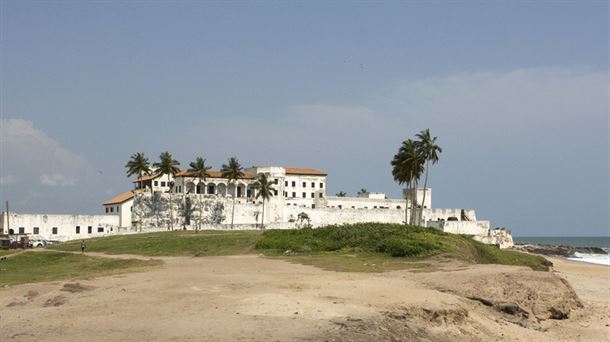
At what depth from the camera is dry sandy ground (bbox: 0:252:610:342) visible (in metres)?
14.9

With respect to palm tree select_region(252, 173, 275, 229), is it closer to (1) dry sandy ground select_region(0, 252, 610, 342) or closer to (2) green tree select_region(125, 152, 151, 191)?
(2) green tree select_region(125, 152, 151, 191)

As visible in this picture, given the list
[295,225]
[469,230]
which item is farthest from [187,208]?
[469,230]

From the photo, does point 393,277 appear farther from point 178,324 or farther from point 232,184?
point 232,184

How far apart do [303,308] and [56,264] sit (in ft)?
96.4

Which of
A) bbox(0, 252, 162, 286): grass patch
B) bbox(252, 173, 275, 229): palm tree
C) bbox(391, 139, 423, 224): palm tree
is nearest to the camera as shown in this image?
bbox(0, 252, 162, 286): grass patch

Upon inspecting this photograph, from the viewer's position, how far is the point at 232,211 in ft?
331

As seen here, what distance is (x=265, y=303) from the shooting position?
57.9 feet

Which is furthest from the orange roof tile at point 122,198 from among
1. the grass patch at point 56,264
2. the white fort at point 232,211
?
the grass patch at point 56,264

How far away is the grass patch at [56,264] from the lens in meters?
34.1

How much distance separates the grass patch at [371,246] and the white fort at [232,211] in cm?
4535

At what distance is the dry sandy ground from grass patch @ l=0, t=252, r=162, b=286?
8854mm

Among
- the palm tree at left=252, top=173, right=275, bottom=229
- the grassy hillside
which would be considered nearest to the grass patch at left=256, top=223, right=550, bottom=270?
the grassy hillside

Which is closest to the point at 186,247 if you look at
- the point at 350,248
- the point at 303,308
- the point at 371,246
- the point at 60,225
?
the point at 350,248

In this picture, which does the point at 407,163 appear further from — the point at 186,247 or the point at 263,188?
the point at 186,247
